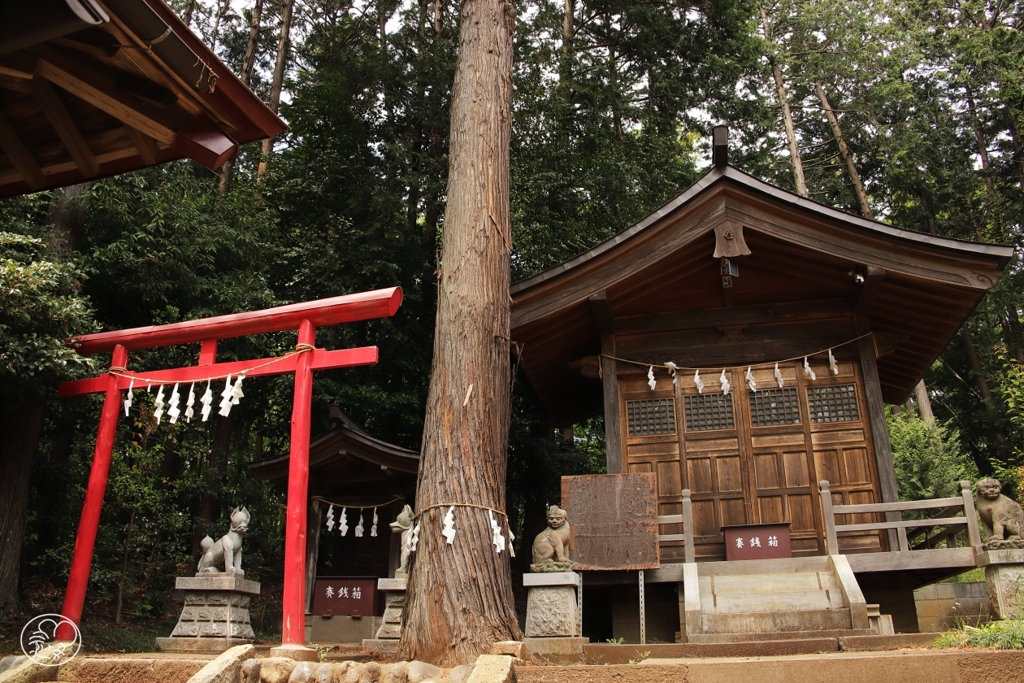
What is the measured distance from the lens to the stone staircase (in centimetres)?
733

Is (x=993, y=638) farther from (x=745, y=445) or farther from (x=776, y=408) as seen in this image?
(x=776, y=408)

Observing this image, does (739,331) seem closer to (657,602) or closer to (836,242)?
(836,242)

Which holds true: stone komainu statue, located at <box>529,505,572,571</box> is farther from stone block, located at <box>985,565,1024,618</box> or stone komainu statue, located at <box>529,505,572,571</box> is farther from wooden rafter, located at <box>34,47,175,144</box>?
wooden rafter, located at <box>34,47,175,144</box>

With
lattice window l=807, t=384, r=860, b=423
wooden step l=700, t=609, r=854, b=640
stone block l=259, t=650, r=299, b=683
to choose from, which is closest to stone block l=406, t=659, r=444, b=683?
stone block l=259, t=650, r=299, b=683

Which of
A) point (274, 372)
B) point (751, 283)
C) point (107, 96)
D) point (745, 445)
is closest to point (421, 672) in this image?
point (274, 372)

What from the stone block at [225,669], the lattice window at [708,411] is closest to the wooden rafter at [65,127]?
the stone block at [225,669]

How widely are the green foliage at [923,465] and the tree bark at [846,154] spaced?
25.8 feet

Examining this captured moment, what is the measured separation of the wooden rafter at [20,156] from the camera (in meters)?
4.71

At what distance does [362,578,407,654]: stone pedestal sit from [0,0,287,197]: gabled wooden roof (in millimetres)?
6078

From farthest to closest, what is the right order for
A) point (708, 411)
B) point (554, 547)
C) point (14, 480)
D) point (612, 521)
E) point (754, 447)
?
point (708, 411)
point (754, 447)
point (14, 480)
point (612, 521)
point (554, 547)

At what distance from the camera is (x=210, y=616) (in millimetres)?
8805

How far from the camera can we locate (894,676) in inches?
176

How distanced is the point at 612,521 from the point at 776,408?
10.3ft

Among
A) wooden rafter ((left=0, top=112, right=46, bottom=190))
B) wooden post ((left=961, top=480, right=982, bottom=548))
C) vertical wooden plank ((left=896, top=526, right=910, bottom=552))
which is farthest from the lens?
vertical wooden plank ((left=896, top=526, right=910, bottom=552))
